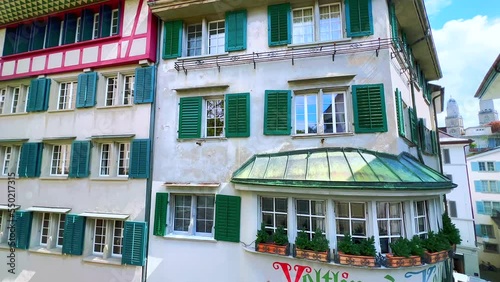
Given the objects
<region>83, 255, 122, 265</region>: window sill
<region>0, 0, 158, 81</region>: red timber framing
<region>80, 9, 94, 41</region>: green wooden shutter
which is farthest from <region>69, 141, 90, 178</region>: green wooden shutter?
<region>80, 9, 94, 41</region>: green wooden shutter

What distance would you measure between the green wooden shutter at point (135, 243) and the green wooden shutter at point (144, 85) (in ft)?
14.8

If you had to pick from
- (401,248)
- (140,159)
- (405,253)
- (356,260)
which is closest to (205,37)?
(140,159)

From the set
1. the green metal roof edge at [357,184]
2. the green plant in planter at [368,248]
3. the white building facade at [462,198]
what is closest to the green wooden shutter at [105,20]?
the green metal roof edge at [357,184]

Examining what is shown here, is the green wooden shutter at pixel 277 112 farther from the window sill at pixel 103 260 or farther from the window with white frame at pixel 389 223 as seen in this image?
the window sill at pixel 103 260

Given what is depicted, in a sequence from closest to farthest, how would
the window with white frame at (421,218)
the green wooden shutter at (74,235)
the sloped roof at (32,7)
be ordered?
the window with white frame at (421,218)
the green wooden shutter at (74,235)
the sloped roof at (32,7)

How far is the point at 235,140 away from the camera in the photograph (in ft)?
29.6

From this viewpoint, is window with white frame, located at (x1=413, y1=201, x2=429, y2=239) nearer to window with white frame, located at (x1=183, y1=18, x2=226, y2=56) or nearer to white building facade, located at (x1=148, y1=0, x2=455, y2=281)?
white building facade, located at (x1=148, y1=0, x2=455, y2=281)

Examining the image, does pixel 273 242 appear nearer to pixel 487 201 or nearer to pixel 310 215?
pixel 310 215

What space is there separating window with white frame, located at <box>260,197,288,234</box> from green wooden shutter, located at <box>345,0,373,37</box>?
5604 millimetres

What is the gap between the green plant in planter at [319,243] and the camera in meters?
6.94

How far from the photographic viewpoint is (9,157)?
1220 cm

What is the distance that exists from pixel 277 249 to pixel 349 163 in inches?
121

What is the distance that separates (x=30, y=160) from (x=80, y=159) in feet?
8.84

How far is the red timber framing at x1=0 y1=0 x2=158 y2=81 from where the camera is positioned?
10.3 meters
